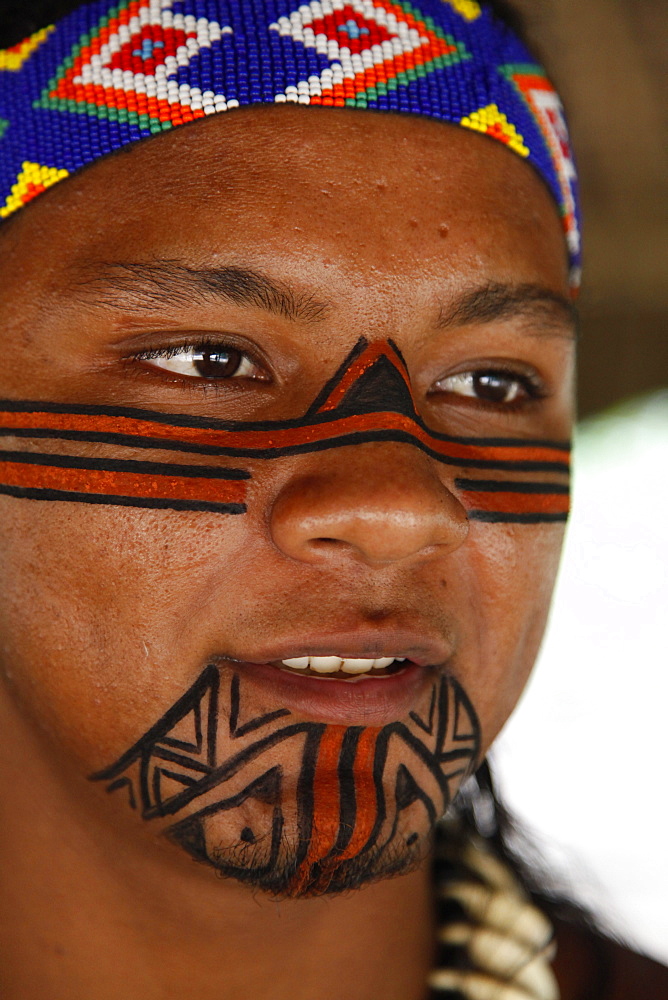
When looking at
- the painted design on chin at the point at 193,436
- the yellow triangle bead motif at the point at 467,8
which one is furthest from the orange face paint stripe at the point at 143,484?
the yellow triangle bead motif at the point at 467,8

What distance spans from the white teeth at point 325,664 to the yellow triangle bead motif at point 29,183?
961 mm

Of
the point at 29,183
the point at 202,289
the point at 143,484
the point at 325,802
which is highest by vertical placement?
the point at 29,183

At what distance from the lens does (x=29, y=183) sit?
5.78 feet

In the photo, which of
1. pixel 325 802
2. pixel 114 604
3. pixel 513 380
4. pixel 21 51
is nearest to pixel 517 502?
pixel 513 380

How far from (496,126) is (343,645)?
1.06 metres

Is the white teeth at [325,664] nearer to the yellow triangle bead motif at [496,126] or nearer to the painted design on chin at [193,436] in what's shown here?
the painted design on chin at [193,436]

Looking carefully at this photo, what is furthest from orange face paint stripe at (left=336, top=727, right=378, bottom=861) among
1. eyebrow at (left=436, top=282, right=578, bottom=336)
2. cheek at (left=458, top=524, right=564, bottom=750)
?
eyebrow at (left=436, top=282, right=578, bottom=336)

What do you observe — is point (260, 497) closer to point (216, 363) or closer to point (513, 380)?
point (216, 363)

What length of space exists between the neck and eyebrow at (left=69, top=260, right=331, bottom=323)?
751mm

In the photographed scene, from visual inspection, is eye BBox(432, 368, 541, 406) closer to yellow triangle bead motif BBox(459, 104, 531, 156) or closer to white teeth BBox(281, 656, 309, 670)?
yellow triangle bead motif BBox(459, 104, 531, 156)

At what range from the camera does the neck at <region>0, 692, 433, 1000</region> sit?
5.65 ft

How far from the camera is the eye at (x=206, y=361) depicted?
1.69 m

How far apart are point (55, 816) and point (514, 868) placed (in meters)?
1.25

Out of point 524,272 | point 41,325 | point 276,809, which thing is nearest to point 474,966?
point 276,809
